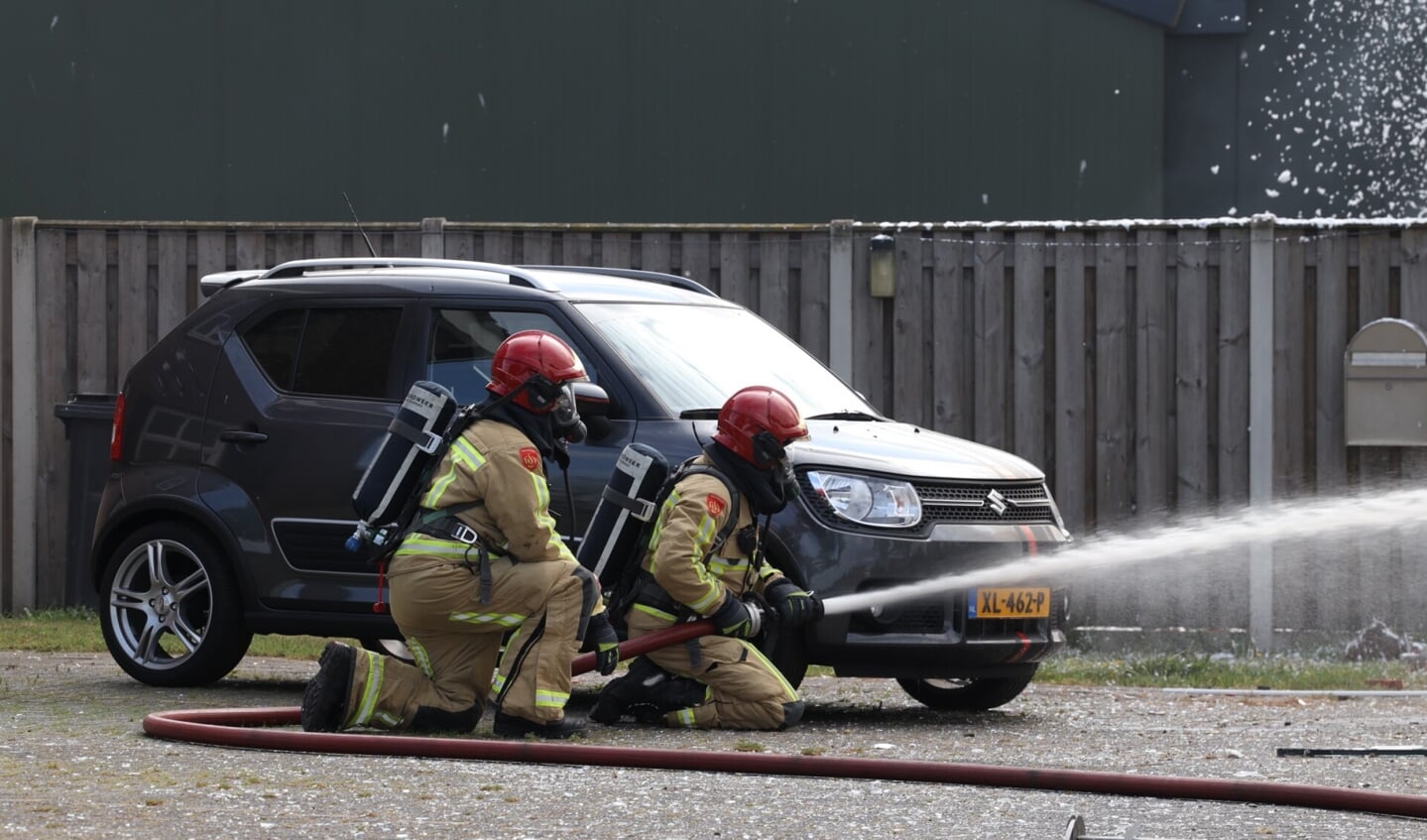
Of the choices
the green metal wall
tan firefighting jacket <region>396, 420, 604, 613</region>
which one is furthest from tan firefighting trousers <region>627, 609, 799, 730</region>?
the green metal wall

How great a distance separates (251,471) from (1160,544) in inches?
205

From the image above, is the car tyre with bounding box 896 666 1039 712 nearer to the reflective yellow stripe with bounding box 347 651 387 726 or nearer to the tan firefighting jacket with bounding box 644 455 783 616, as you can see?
the tan firefighting jacket with bounding box 644 455 783 616

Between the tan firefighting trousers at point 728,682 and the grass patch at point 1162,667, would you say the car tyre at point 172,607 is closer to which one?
the grass patch at point 1162,667

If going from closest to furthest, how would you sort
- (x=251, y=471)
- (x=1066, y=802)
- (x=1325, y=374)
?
(x=1066, y=802) → (x=251, y=471) → (x=1325, y=374)

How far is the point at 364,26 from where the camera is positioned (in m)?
15.2

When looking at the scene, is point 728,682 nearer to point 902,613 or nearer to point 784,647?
point 784,647

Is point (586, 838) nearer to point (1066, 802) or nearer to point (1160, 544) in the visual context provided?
point (1066, 802)

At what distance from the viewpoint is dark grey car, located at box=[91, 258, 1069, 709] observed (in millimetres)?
8297

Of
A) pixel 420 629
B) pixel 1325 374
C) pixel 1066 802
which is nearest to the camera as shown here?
pixel 1066 802

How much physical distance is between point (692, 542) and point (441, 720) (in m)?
1.11

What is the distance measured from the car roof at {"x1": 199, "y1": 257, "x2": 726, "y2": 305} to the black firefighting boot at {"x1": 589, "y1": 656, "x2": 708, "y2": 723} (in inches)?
69.5

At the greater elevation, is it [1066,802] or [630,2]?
[630,2]

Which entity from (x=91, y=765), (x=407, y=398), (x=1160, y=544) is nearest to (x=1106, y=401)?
(x=1160, y=544)

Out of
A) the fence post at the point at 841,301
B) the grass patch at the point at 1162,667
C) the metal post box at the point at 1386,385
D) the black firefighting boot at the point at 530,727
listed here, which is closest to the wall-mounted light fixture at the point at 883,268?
the fence post at the point at 841,301
